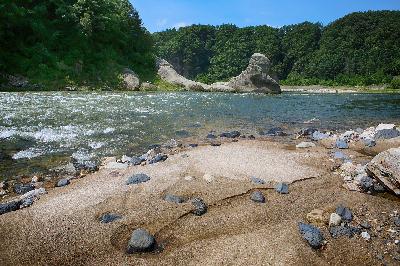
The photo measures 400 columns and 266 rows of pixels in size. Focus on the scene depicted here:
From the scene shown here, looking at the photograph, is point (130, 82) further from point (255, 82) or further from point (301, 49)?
point (301, 49)

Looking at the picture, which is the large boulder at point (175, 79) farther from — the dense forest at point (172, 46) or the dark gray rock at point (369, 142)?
the dark gray rock at point (369, 142)

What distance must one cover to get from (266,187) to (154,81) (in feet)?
144

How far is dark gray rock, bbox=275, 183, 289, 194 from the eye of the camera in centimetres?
690

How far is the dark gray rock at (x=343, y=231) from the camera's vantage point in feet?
17.6

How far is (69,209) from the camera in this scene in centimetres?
592

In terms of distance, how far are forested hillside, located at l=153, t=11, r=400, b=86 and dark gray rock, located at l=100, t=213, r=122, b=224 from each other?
9496cm

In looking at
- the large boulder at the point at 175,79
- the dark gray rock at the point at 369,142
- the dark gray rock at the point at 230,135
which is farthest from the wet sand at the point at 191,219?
the large boulder at the point at 175,79

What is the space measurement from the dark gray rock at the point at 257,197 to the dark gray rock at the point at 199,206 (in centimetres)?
103

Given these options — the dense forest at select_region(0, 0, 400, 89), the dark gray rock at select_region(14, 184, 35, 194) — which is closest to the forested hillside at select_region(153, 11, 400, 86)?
the dense forest at select_region(0, 0, 400, 89)

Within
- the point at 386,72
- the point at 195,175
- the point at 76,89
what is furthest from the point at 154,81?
the point at 386,72

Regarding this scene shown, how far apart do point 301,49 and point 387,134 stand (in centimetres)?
12263

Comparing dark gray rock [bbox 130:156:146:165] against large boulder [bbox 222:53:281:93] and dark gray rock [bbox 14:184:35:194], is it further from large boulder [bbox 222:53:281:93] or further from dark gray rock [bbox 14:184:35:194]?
large boulder [bbox 222:53:281:93]

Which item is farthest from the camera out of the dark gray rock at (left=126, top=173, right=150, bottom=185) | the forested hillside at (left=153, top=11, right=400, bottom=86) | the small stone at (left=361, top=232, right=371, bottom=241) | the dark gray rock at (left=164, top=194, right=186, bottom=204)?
the forested hillside at (left=153, top=11, right=400, bottom=86)

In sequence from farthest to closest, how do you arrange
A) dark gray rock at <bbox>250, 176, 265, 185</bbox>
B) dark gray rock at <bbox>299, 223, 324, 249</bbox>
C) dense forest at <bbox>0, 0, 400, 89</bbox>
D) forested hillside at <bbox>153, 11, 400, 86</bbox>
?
forested hillside at <bbox>153, 11, 400, 86</bbox> < dense forest at <bbox>0, 0, 400, 89</bbox> < dark gray rock at <bbox>250, 176, 265, 185</bbox> < dark gray rock at <bbox>299, 223, 324, 249</bbox>
